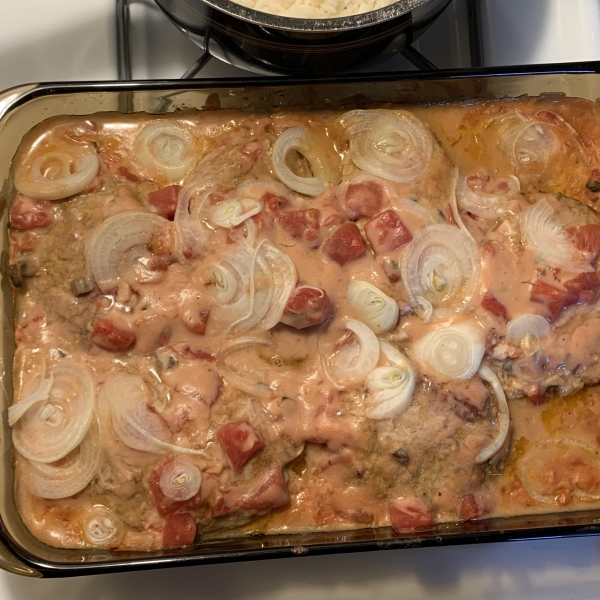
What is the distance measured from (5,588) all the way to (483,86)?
99.1 inches

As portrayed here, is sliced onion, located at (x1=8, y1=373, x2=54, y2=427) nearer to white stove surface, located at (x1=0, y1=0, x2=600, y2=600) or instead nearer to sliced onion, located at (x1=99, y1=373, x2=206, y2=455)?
sliced onion, located at (x1=99, y1=373, x2=206, y2=455)

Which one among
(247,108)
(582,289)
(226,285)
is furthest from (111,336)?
(582,289)

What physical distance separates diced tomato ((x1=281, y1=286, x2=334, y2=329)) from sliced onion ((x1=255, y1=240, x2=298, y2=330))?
0.08ft

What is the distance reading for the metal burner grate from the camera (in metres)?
2.49

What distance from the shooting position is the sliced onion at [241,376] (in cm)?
205

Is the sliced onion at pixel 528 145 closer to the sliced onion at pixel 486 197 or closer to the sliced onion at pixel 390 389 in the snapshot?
the sliced onion at pixel 486 197

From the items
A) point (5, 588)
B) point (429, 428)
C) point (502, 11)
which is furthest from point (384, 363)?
point (502, 11)

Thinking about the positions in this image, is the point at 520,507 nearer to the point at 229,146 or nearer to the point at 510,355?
the point at 510,355

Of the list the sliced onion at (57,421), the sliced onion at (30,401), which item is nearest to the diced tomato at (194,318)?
the sliced onion at (57,421)

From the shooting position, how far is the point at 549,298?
2135 millimetres

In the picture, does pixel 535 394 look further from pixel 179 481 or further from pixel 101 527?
pixel 101 527

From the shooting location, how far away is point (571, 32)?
274 centimetres

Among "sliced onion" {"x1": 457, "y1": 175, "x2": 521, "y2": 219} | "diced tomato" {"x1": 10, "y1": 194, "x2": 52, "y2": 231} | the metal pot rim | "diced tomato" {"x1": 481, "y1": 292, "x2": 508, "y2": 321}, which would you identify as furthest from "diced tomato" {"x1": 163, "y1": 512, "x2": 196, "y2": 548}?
the metal pot rim

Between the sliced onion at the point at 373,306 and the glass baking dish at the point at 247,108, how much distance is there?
0.69 metres
